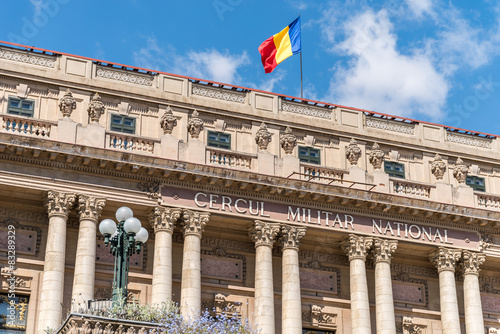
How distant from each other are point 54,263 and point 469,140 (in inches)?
985

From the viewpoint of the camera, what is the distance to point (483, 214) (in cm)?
5009

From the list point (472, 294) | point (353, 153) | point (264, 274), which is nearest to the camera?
point (264, 274)

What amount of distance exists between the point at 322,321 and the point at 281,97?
1162 centimetres

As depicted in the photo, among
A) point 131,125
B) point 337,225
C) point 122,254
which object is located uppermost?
point 131,125

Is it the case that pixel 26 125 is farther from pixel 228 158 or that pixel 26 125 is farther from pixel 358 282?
pixel 358 282

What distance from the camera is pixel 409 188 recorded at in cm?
5006

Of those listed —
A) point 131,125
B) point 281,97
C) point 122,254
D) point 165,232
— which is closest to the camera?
point 122,254

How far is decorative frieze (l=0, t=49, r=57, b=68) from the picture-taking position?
46438 mm

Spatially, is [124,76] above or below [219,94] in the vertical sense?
above

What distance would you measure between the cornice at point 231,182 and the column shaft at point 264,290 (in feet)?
9.09

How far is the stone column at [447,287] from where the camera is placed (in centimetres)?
4806

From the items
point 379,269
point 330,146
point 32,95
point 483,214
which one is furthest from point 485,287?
point 32,95

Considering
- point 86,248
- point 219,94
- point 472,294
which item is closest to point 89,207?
point 86,248

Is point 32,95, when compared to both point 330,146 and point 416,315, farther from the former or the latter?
point 416,315
